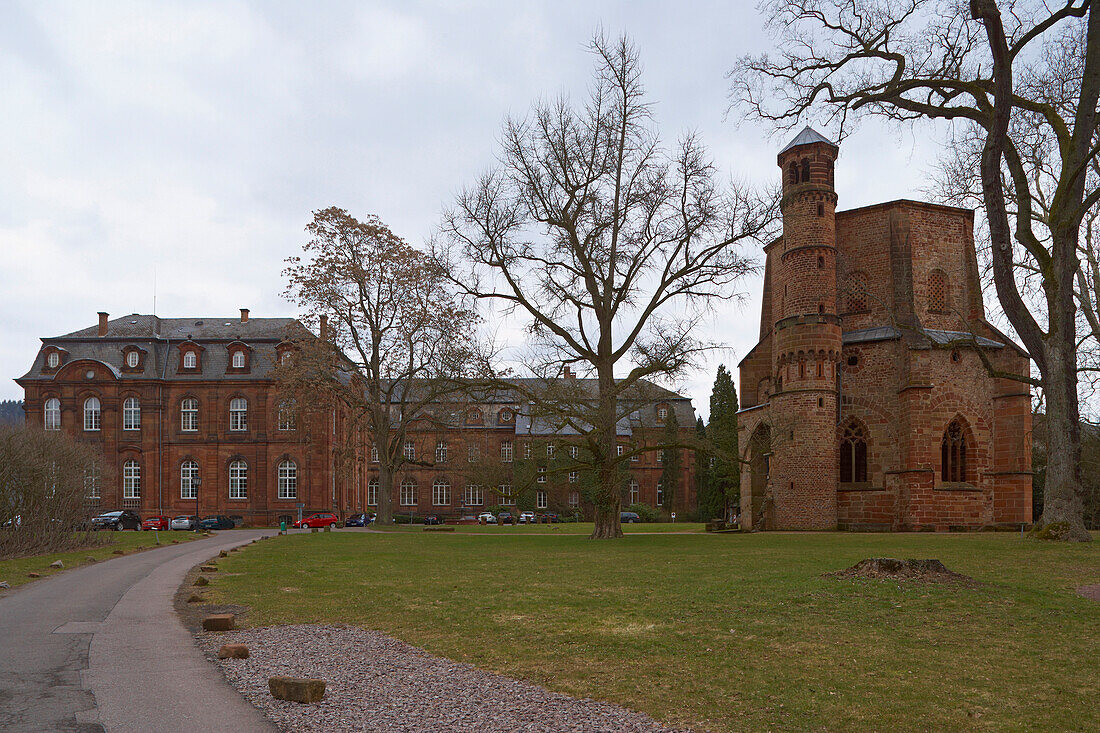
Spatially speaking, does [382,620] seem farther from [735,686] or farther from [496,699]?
[735,686]

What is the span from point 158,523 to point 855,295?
44.8 meters

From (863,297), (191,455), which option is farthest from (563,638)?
(191,455)

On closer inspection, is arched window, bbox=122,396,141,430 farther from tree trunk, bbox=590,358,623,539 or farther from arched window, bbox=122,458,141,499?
tree trunk, bbox=590,358,623,539

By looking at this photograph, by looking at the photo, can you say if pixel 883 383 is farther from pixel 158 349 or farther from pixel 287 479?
pixel 158 349

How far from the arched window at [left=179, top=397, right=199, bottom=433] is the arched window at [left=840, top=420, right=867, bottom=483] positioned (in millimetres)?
44400

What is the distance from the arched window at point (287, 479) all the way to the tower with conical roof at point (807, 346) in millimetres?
35064

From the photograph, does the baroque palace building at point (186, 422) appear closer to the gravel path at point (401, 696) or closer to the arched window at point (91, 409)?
the arched window at point (91, 409)

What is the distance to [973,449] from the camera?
127 ft

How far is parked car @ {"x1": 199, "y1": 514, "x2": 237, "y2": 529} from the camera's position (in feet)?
177

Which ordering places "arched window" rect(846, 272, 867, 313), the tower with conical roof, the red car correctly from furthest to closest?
the red car < "arched window" rect(846, 272, 867, 313) < the tower with conical roof

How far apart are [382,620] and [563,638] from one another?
2920 millimetres

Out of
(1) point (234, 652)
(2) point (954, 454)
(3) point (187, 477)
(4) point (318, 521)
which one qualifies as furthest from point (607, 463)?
(3) point (187, 477)

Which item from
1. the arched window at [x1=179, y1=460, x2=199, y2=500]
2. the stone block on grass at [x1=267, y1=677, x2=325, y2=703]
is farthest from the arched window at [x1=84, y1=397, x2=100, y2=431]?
the stone block on grass at [x1=267, y1=677, x2=325, y2=703]

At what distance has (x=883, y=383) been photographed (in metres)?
39.8
